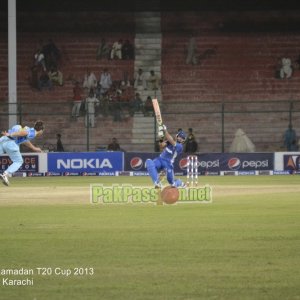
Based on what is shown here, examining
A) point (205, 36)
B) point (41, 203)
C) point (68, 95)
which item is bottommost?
point (41, 203)

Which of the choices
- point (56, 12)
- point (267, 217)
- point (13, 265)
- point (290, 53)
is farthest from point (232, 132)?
point (13, 265)

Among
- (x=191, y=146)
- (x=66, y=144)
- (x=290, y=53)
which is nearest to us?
(x=191, y=146)

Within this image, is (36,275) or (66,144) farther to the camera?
(66,144)

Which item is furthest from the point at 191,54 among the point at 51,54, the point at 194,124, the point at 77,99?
the point at 51,54

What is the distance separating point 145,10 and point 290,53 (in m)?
7.49

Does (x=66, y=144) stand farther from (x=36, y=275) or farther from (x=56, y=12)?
(x=36, y=275)

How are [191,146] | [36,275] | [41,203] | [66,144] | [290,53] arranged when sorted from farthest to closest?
1. [290,53]
2. [66,144]
3. [191,146]
4. [41,203]
5. [36,275]

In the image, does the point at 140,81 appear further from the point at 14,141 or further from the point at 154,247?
the point at 154,247

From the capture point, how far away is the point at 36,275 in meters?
12.8

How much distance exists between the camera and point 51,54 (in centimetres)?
4644

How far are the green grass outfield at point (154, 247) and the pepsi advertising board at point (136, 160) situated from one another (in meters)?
13.1

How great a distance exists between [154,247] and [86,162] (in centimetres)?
2428

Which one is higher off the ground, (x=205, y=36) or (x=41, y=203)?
(x=205, y=36)

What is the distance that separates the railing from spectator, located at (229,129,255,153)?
1.30 metres
